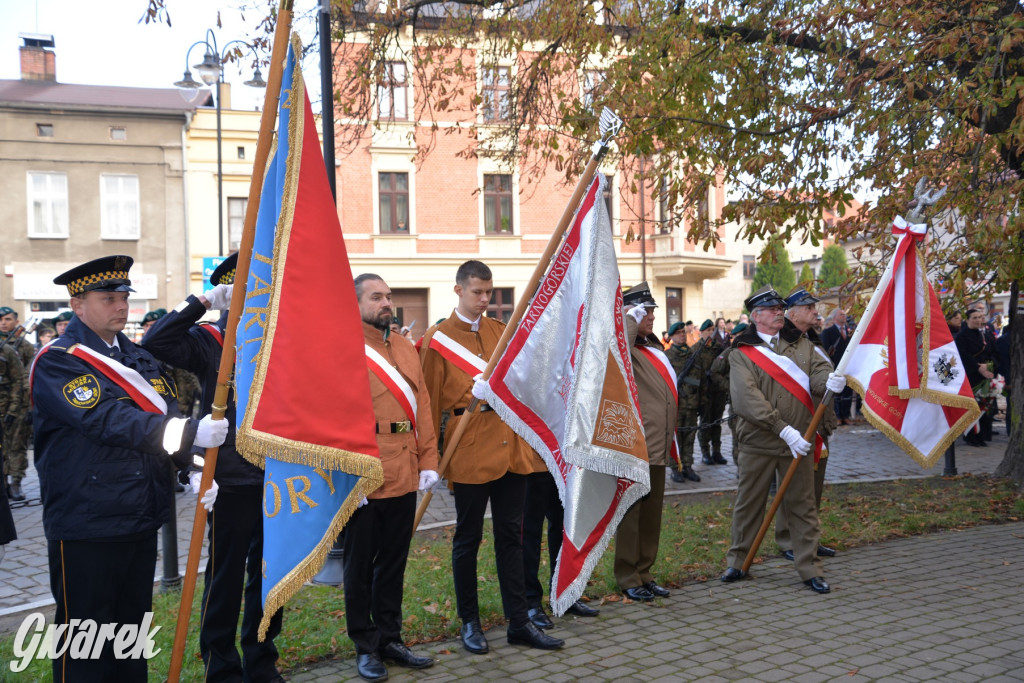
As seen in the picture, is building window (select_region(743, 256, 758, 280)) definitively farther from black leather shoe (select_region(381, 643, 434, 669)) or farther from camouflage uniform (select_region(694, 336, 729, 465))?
black leather shoe (select_region(381, 643, 434, 669))

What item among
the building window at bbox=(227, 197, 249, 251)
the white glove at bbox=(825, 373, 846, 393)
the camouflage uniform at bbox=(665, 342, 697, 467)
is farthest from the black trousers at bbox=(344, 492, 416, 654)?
the building window at bbox=(227, 197, 249, 251)

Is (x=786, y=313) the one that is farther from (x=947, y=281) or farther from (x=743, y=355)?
(x=947, y=281)

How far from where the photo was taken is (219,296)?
14.2 feet

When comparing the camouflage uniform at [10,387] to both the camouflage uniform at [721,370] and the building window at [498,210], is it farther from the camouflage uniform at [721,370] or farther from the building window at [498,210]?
the building window at [498,210]

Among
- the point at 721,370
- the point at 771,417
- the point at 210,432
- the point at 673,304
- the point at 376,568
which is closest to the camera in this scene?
the point at 210,432

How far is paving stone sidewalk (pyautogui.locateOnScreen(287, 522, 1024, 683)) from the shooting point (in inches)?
188

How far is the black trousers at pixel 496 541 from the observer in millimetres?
5293

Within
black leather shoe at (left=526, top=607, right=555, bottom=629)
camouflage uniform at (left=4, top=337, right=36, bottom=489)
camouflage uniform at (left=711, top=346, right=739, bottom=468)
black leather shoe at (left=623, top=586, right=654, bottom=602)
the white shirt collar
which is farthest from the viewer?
camouflage uniform at (left=711, top=346, right=739, bottom=468)

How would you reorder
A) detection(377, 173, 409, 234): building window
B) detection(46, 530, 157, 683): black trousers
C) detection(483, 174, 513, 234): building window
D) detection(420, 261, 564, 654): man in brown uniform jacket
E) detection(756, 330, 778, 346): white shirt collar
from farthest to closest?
detection(483, 174, 513, 234): building window < detection(377, 173, 409, 234): building window < detection(756, 330, 778, 346): white shirt collar < detection(420, 261, 564, 654): man in brown uniform jacket < detection(46, 530, 157, 683): black trousers

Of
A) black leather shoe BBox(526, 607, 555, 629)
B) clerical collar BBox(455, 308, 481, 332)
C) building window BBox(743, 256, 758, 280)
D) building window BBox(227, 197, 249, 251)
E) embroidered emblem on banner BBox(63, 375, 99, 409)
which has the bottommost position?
black leather shoe BBox(526, 607, 555, 629)

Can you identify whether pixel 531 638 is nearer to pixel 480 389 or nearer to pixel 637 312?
pixel 480 389

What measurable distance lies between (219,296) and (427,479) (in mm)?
1536

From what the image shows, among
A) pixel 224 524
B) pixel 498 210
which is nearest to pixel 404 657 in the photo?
pixel 224 524

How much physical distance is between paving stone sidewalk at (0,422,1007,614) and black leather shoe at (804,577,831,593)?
11.7 ft
